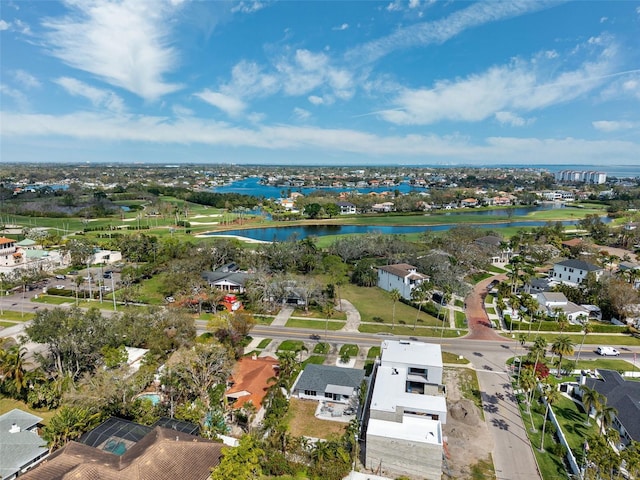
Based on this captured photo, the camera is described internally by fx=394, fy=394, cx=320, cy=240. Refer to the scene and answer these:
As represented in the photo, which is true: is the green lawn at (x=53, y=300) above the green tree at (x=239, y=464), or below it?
below

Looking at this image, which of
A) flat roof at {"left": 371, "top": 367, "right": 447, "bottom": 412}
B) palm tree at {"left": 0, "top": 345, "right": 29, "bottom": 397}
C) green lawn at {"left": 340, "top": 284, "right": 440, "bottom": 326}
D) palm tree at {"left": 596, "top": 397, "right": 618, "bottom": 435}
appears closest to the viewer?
palm tree at {"left": 596, "top": 397, "right": 618, "bottom": 435}

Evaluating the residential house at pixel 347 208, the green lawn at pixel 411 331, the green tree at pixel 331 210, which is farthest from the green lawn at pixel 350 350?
the residential house at pixel 347 208

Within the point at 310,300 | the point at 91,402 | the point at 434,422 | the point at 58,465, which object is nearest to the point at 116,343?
the point at 91,402

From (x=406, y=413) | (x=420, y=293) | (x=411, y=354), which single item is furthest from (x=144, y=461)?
(x=420, y=293)

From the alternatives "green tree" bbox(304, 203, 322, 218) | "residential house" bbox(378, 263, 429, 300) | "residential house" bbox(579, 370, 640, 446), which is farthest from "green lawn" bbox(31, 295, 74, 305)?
"green tree" bbox(304, 203, 322, 218)

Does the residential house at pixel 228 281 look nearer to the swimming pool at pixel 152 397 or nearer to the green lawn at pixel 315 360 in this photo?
the green lawn at pixel 315 360

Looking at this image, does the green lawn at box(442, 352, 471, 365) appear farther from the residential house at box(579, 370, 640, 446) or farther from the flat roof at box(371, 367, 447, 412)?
the residential house at box(579, 370, 640, 446)
